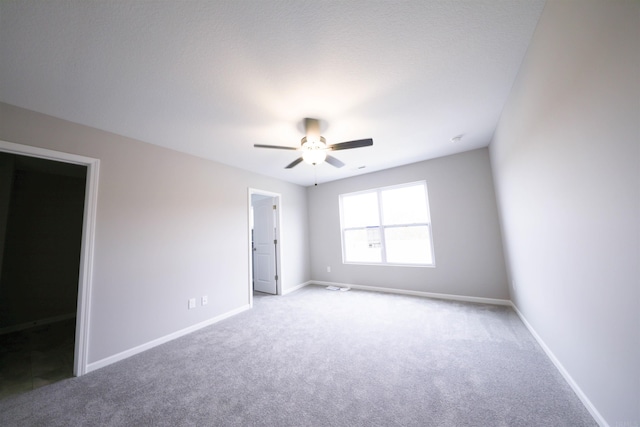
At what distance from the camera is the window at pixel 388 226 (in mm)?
Result: 4043

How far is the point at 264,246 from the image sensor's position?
474cm

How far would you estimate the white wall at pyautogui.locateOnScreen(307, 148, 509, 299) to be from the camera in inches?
133

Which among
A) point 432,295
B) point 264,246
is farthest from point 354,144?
point 264,246

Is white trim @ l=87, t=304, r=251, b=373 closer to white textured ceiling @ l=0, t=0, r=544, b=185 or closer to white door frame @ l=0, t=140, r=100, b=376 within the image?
white door frame @ l=0, t=140, r=100, b=376

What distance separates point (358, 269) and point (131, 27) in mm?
4574

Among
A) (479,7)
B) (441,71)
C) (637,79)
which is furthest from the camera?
(441,71)

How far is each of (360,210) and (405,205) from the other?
98 centimetres

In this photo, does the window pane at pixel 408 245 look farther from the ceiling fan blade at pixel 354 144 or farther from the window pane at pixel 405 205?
the ceiling fan blade at pixel 354 144

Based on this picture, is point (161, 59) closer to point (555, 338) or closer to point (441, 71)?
point (441, 71)

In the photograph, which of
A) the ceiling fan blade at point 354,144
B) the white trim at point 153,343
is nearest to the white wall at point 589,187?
the ceiling fan blade at point 354,144

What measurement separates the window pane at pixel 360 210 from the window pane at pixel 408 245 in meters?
0.45

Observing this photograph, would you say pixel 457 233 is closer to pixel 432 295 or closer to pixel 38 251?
pixel 432 295

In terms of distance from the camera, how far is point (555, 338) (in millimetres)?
1782

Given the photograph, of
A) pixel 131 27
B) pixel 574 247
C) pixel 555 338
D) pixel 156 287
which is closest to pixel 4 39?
pixel 131 27
